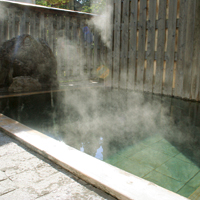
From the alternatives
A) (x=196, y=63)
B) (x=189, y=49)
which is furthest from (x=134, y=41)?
(x=196, y=63)

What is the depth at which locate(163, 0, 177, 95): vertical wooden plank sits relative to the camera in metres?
4.48

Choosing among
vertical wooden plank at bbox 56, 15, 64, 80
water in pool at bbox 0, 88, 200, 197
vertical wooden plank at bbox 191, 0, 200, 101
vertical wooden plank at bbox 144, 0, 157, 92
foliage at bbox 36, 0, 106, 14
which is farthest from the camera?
foliage at bbox 36, 0, 106, 14

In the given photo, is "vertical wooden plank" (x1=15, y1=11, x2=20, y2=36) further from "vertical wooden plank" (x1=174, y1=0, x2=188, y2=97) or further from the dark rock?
"vertical wooden plank" (x1=174, y1=0, x2=188, y2=97)

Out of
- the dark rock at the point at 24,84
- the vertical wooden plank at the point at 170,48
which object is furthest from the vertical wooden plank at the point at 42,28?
the vertical wooden plank at the point at 170,48

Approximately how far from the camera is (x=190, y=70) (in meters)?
4.26

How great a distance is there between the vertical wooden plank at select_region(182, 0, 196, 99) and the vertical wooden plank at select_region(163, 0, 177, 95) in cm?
31

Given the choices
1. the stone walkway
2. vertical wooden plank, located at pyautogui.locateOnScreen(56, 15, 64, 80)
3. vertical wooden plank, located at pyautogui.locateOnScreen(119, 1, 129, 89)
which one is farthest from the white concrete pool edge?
vertical wooden plank, located at pyautogui.locateOnScreen(56, 15, 64, 80)

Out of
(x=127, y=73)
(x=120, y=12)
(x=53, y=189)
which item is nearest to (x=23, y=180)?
(x=53, y=189)

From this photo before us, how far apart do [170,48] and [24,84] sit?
12.2 ft

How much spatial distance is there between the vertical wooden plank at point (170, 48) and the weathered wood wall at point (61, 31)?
284cm

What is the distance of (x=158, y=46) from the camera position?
4836 millimetres

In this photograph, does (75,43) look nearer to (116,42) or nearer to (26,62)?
(116,42)

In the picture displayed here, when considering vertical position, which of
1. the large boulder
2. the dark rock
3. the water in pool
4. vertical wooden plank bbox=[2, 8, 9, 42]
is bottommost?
the water in pool

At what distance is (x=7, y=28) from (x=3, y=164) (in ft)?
21.2
